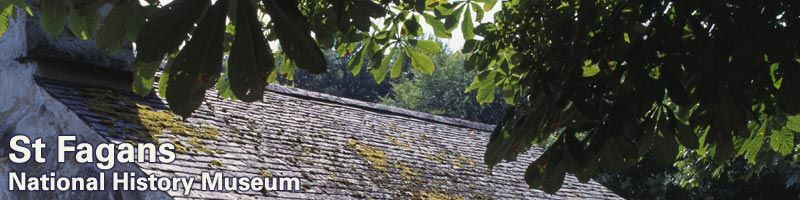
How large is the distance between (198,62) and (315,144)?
6.62m

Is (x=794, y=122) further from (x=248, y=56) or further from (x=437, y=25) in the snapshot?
(x=248, y=56)

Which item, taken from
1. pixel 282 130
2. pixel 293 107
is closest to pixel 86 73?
pixel 282 130

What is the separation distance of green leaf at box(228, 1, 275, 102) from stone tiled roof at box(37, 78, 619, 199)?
3.58 metres

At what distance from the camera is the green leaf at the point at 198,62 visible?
2.67 metres

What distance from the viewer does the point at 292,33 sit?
288 cm

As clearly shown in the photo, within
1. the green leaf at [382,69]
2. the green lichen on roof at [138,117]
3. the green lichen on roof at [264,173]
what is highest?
the green leaf at [382,69]

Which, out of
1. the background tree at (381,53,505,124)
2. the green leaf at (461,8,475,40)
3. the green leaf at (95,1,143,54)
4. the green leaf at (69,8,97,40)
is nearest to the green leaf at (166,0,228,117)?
the green leaf at (95,1,143,54)

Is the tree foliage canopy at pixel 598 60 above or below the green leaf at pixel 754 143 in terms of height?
above

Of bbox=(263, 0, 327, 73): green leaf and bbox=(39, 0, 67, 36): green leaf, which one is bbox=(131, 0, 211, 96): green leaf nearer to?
bbox=(263, 0, 327, 73): green leaf

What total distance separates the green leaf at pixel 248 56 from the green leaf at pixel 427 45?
297 centimetres

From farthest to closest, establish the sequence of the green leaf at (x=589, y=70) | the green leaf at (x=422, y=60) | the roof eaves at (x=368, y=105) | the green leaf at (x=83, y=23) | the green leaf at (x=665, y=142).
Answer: the roof eaves at (x=368, y=105) < the green leaf at (x=422, y=60) < the green leaf at (x=589, y=70) < the green leaf at (x=665, y=142) < the green leaf at (x=83, y=23)

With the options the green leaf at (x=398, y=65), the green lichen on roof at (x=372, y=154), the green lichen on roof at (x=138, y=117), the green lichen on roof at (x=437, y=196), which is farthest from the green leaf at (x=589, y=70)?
the green lichen on roof at (x=372, y=154)

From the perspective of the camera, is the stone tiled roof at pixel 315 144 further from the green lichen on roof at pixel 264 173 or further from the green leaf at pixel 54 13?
the green leaf at pixel 54 13

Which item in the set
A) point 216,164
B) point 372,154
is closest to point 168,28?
point 216,164
